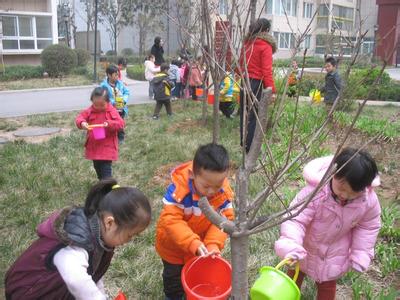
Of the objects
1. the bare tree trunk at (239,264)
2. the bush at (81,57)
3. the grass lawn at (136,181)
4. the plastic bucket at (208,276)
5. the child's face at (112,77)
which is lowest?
the grass lawn at (136,181)

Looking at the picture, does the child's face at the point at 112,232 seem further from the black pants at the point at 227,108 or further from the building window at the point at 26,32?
the building window at the point at 26,32

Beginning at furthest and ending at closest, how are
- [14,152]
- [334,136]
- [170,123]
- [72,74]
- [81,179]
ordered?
[72,74] → [170,123] → [334,136] → [14,152] → [81,179]

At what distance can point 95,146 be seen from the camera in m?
4.25

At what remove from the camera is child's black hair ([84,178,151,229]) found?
1.73 m

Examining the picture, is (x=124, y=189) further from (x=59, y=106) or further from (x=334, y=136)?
(x=59, y=106)

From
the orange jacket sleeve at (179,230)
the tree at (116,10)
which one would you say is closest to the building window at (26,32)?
the tree at (116,10)

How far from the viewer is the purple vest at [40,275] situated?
1678 millimetres

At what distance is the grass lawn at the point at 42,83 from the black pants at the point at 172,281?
13774 mm

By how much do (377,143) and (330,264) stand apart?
4013 mm

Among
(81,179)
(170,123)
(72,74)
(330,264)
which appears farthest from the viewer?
(72,74)

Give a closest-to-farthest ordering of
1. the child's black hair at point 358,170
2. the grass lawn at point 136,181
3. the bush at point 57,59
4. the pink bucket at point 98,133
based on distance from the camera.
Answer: the child's black hair at point 358,170 → the grass lawn at point 136,181 → the pink bucket at point 98,133 → the bush at point 57,59

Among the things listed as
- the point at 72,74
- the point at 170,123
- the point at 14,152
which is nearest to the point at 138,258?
the point at 14,152

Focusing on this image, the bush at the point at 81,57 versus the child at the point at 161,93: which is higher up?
the bush at the point at 81,57

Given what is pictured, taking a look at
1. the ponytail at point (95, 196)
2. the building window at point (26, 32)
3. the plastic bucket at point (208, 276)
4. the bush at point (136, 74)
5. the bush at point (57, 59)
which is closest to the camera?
the ponytail at point (95, 196)
